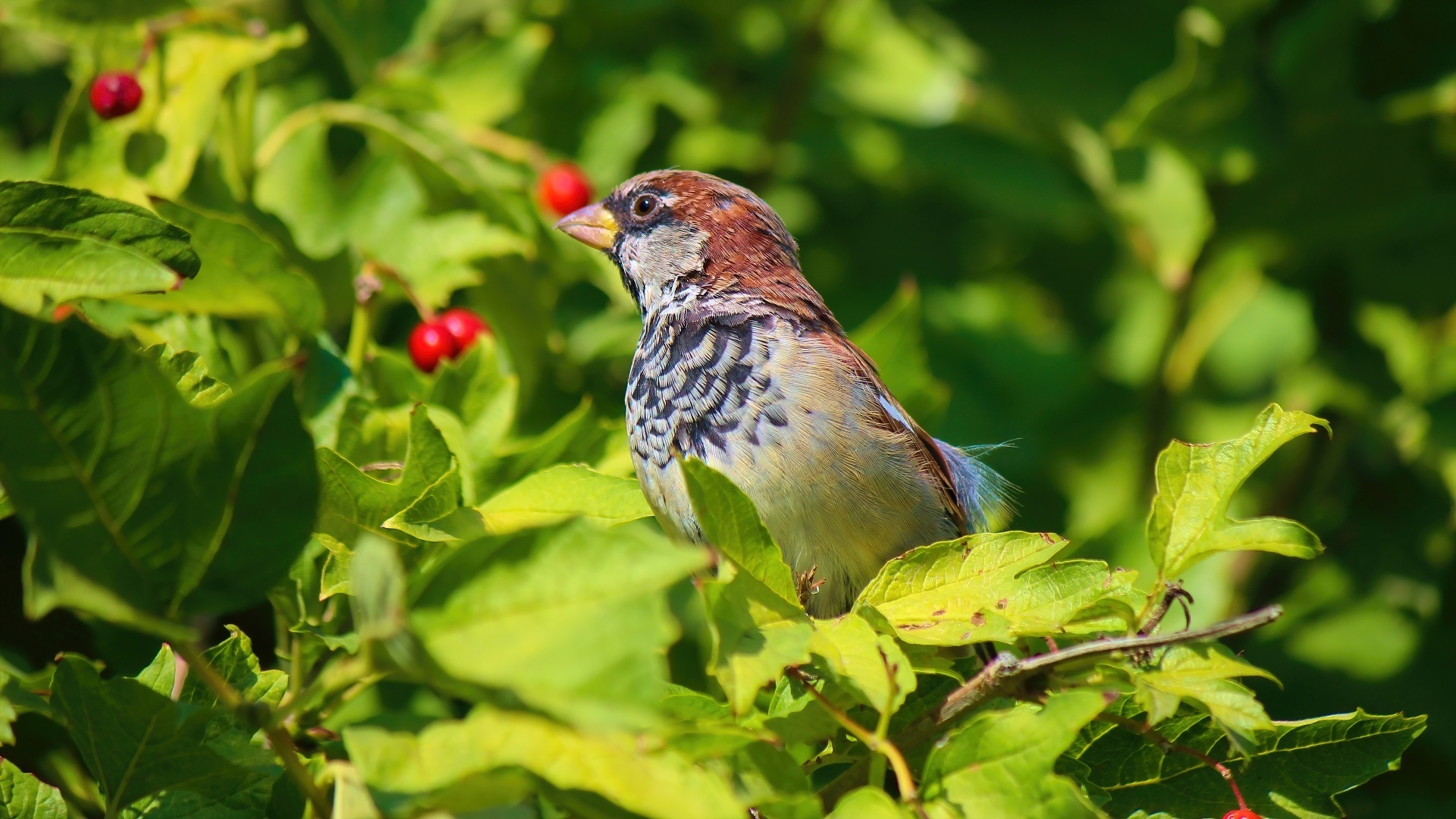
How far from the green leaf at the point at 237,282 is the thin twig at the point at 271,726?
1.01 m

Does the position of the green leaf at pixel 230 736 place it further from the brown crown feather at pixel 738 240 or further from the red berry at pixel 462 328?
the brown crown feather at pixel 738 240

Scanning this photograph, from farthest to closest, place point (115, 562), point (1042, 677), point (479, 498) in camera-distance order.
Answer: point (479, 498), point (1042, 677), point (115, 562)

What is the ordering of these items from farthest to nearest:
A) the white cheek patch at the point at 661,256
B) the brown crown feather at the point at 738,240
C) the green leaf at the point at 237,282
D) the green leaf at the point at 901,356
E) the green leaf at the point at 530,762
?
the white cheek patch at the point at 661,256
the brown crown feather at the point at 738,240
the green leaf at the point at 901,356
the green leaf at the point at 237,282
the green leaf at the point at 530,762

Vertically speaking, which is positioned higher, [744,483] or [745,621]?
[745,621]

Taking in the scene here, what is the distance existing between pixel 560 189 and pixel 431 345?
755 mm

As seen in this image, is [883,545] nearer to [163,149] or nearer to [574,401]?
[574,401]

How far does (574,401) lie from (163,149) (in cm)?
109

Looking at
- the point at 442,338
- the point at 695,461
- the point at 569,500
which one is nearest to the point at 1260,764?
the point at 695,461

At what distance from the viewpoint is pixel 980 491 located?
131 inches

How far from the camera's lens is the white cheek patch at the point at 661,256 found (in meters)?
3.21

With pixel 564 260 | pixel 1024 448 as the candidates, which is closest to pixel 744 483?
pixel 564 260

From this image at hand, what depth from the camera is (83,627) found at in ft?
8.16

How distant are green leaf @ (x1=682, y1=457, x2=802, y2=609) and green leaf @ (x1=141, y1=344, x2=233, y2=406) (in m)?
0.76

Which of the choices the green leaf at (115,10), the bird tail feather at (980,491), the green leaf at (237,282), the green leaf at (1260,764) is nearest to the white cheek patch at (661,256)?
the bird tail feather at (980,491)
